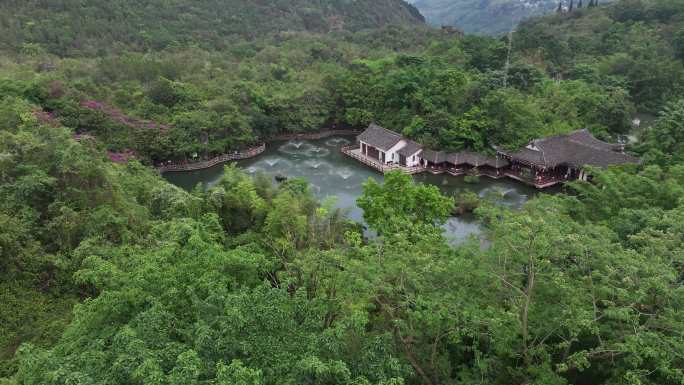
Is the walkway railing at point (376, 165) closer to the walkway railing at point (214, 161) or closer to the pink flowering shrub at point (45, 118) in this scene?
the walkway railing at point (214, 161)

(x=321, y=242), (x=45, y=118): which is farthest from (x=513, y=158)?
(x=45, y=118)

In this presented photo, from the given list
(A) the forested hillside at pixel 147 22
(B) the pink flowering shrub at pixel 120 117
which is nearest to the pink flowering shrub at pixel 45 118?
(B) the pink flowering shrub at pixel 120 117

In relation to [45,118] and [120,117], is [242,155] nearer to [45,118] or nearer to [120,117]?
[120,117]

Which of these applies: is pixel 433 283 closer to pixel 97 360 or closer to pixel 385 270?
pixel 385 270

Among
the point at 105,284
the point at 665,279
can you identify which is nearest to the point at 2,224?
the point at 105,284

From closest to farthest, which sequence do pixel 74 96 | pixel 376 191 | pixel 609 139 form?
pixel 376 191 → pixel 74 96 → pixel 609 139
